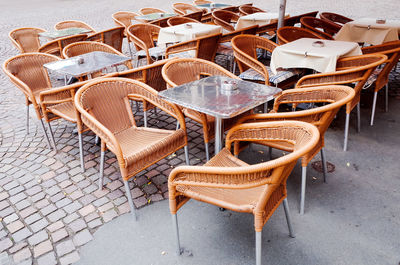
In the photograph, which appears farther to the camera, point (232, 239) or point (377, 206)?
point (377, 206)

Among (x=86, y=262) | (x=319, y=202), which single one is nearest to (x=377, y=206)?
(x=319, y=202)

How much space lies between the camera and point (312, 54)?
11.8ft

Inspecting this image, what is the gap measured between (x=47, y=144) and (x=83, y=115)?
58.9 inches

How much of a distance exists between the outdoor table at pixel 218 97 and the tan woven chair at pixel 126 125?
26cm

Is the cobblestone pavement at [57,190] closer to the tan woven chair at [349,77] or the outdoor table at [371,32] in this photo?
the tan woven chair at [349,77]

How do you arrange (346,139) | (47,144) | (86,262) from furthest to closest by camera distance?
(47,144) < (346,139) < (86,262)

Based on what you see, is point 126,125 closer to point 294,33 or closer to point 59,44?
point 59,44

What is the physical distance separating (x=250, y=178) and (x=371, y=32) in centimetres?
473

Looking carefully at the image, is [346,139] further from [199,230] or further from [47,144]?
[47,144]

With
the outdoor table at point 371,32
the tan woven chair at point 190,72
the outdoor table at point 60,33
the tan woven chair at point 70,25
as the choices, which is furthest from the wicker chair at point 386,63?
the tan woven chair at point 70,25

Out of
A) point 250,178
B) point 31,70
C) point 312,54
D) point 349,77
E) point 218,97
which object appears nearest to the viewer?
point 250,178

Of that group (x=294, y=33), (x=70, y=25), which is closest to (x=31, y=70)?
(x=70, y=25)

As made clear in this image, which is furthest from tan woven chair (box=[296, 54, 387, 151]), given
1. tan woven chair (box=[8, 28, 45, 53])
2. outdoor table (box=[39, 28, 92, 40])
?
tan woven chair (box=[8, 28, 45, 53])

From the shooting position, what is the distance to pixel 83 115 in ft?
7.95
